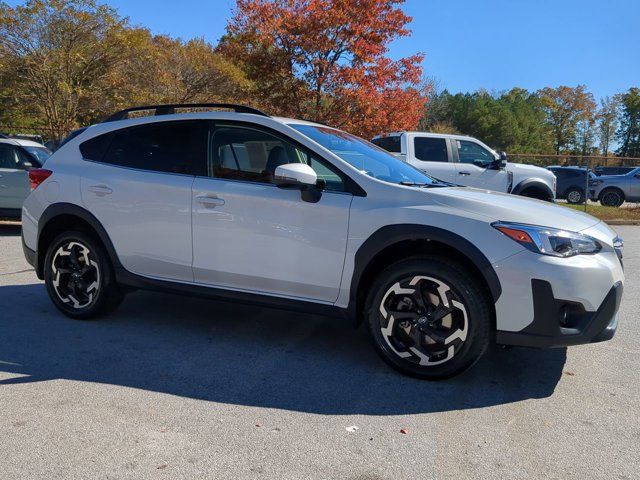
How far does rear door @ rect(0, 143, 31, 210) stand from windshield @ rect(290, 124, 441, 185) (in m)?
7.76

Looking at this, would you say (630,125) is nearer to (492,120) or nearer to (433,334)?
(492,120)

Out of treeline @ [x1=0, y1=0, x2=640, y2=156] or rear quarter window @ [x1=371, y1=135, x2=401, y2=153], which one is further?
treeline @ [x1=0, y1=0, x2=640, y2=156]

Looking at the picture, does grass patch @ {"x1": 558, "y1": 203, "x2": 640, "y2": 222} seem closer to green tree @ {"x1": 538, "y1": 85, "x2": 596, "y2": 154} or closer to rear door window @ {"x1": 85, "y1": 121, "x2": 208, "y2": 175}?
rear door window @ {"x1": 85, "y1": 121, "x2": 208, "y2": 175}

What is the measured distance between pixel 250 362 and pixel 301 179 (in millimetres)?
1361

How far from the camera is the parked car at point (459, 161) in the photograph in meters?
12.4

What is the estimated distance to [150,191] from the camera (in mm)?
4758

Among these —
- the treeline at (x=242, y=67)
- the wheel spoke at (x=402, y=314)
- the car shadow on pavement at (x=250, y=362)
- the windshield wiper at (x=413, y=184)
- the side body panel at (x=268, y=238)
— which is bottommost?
the car shadow on pavement at (x=250, y=362)

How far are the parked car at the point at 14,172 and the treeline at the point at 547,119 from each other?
54.7 meters

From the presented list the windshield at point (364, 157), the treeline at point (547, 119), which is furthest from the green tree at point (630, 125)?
the windshield at point (364, 157)

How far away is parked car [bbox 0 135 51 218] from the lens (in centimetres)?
1059

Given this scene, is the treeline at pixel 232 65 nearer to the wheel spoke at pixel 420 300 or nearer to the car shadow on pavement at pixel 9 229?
the car shadow on pavement at pixel 9 229

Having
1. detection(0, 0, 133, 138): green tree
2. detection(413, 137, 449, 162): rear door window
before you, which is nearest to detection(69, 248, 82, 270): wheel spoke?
detection(413, 137, 449, 162): rear door window

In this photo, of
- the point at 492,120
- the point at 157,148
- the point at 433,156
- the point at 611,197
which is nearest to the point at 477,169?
the point at 433,156

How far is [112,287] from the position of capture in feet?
16.7
